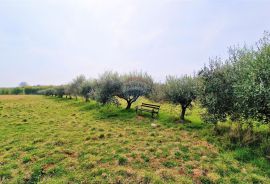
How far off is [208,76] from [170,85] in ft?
14.8

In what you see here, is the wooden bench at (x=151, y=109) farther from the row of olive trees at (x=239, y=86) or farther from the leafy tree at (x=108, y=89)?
the row of olive trees at (x=239, y=86)

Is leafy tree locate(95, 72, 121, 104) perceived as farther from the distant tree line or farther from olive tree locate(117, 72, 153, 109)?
the distant tree line

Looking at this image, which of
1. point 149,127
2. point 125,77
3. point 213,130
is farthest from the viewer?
point 125,77

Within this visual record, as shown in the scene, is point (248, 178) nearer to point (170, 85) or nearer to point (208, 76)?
point (208, 76)

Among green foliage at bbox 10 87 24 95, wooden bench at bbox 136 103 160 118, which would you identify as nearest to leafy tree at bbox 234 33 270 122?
wooden bench at bbox 136 103 160 118

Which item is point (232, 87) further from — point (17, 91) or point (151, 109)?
point (17, 91)

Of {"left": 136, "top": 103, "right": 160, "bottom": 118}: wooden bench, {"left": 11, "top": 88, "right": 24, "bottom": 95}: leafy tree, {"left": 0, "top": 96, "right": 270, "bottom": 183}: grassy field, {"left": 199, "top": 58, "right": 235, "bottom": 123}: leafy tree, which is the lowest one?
{"left": 0, "top": 96, "right": 270, "bottom": 183}: grassy field

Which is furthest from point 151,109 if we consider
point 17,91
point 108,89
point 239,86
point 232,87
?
point 17,91

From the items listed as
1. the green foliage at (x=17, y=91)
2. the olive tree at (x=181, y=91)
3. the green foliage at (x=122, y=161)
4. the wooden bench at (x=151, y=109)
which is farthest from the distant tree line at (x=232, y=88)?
the green foliage at (x=17, y=91)

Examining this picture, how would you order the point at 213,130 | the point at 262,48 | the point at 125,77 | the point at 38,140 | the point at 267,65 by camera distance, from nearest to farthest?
the point at 267,65
the point at 262,48
the point at 38,140
the point at 213,130
the point at 125,77

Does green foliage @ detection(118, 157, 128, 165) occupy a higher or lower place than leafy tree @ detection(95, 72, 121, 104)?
lower

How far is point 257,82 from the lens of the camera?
8.39 meters

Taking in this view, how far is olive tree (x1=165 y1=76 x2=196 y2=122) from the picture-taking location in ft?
49.9

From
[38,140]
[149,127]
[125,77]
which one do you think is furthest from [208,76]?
[125,77]
